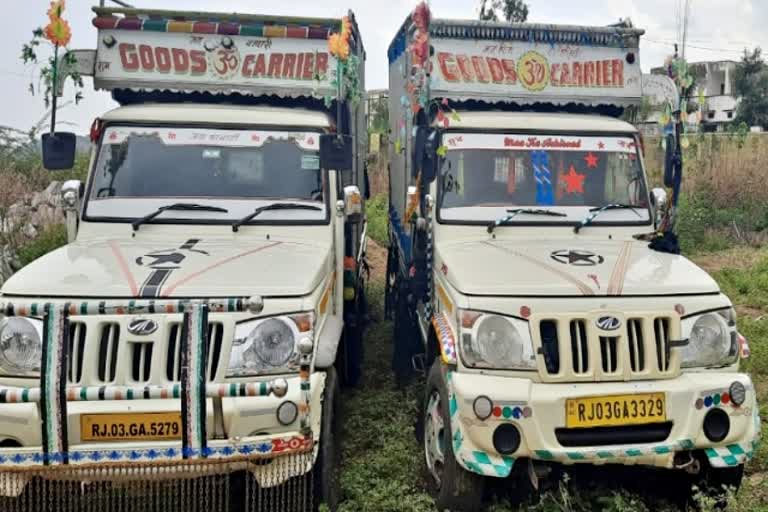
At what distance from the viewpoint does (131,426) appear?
10.2 feet

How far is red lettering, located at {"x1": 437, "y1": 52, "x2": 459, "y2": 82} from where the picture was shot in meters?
5.59

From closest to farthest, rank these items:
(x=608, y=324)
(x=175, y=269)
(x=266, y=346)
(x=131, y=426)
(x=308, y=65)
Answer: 1. (x=131, y=426)
2. (x=266, y=346)
3. (x=608, y=324)
4. (x=175, y=269)
5. (x=308, y=65)

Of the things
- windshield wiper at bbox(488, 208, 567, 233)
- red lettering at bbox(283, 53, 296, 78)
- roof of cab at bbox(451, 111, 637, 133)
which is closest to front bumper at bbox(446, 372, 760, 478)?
windshield wiper at bbox(488, 208, 567, 233)

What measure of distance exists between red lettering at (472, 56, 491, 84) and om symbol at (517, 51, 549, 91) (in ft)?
0.92

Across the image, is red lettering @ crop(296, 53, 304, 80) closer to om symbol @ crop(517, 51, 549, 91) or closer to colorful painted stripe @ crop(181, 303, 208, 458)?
om symbol @ crop(517, 51, 549, 91)

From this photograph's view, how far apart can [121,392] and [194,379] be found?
1.01 feet

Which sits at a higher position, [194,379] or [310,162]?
[310,162]

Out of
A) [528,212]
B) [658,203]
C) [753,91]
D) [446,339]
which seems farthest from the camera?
[753,91]

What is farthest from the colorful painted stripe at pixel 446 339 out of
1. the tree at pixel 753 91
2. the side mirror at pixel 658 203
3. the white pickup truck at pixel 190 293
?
the tree at pixel 753 91

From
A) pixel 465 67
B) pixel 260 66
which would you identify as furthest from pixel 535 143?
pixel 260 66

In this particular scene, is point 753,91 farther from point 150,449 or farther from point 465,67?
point 150,449

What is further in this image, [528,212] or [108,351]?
[528,212]

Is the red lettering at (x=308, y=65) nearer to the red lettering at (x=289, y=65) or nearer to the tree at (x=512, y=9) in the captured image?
the red lettering at (x=289, y=65)

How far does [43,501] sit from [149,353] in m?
0.86
